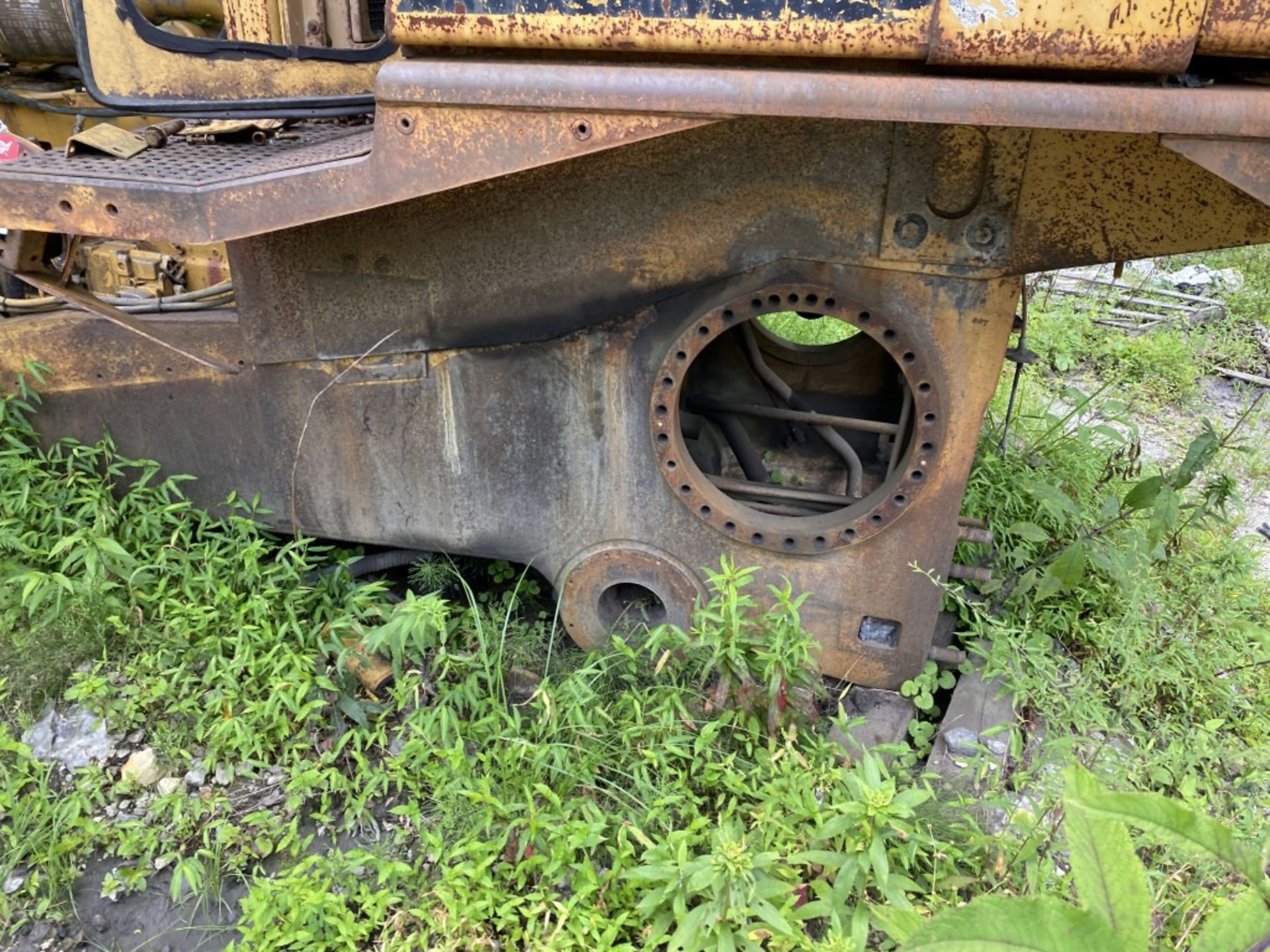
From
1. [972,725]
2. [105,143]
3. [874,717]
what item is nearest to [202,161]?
[105,143]

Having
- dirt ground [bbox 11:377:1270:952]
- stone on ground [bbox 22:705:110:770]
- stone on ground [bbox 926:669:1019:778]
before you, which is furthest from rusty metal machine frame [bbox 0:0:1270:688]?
dirt ground [bbox 11:377:1270:952]

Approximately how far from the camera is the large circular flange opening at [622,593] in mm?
2541

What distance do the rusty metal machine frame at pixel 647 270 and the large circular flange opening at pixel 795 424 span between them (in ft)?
0.04

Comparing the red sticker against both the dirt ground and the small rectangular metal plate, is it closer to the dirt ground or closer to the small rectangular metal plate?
the small rectangular metal plate

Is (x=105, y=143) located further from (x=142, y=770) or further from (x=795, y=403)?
(x=795, y=403)

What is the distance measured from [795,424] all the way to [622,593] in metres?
0.83

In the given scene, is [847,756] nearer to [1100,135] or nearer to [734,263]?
[734,263]

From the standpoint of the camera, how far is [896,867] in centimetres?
200

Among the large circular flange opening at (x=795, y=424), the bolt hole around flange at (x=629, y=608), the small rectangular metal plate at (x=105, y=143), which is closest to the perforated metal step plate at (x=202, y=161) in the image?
the small rectangular metal plate at (x=105, y=143)

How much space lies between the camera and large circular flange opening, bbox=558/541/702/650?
254cm

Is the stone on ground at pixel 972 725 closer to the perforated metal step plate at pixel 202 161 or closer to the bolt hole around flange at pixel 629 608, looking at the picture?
the bolt hole around flange at pixel 629 608

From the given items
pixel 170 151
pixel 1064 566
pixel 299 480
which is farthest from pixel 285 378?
pixel 1064 566

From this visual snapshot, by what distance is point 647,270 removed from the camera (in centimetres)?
221

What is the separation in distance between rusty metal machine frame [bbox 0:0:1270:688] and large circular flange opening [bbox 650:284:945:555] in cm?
1
